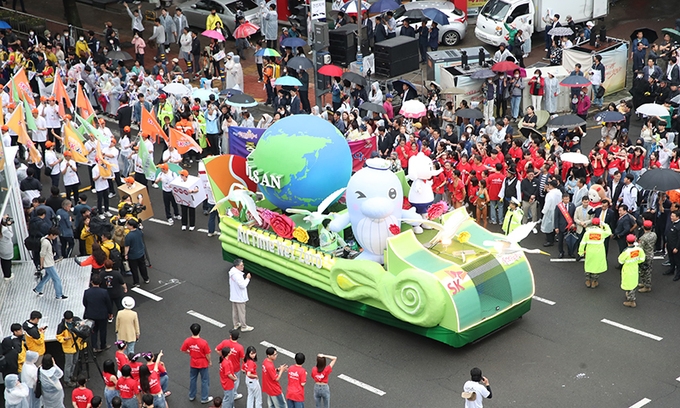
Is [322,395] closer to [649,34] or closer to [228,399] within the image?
[228,399]

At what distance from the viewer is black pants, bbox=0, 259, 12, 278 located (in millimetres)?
18844

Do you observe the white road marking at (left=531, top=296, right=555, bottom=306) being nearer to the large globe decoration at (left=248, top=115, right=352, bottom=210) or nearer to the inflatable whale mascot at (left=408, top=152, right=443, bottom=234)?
the inflatable whale mascot at (left=408, top=152, right=443, bottom=234)

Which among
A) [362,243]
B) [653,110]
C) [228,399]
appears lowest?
[228,399]

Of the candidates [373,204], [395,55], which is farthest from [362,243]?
[395,55]

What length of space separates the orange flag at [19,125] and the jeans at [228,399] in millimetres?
10388

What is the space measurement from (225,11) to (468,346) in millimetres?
20824

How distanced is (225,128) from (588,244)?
10.4 metres

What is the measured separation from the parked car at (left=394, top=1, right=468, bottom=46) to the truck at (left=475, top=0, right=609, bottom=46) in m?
0.85

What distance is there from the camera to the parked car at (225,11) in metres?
34.8

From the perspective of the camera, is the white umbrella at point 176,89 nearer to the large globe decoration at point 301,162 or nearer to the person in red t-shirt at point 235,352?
the large globe decoration at point 301,162

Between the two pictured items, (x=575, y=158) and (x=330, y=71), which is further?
(x=330, y=71)

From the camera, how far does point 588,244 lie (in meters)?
18.7

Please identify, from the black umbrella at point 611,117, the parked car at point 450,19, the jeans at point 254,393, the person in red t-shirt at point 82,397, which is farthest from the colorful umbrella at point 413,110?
the person in red t-shirt at point 82,397

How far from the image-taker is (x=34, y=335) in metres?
15.7
